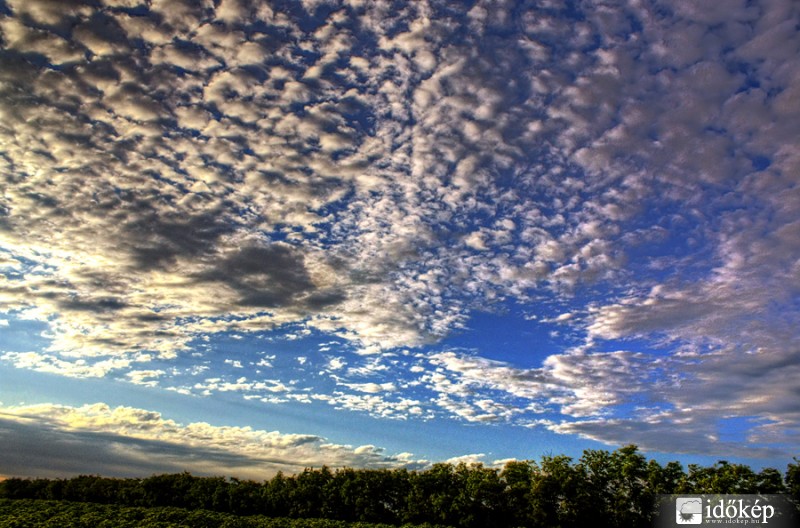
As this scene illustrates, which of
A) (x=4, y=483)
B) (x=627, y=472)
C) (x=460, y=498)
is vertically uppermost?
(x=627, y=472)

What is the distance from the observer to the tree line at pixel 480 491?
48.5m

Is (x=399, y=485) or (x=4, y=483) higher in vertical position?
(x=399, y=485)

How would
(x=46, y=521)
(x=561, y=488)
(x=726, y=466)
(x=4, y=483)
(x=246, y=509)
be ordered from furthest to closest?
(x=4, y=483) < (x=246, y=509) < (x=561, y=488) < (x=726, y=466) < (x=46, y=521)

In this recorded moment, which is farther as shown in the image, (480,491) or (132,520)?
(480,491)

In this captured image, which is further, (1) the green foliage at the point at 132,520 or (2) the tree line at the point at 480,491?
(2) the tree line at the point at 480,491

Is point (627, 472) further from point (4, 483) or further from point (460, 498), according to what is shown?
point (4, 483)

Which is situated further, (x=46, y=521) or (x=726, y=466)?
(x=726, y=466)

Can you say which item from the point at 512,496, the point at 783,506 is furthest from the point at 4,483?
the point at 783,506

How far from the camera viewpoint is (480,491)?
175 ft

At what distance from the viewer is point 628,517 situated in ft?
159

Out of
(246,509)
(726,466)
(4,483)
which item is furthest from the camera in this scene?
(4,483)

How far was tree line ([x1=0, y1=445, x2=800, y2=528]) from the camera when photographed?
48469 millimetres

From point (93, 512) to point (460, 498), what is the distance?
36408 millimetres

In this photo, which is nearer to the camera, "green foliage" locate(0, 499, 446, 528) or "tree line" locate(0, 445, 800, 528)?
"green foliage" locate(0, 499, 446, 528)
